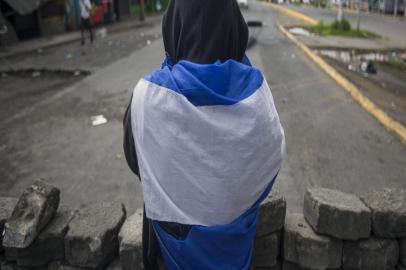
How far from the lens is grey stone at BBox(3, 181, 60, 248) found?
243cm

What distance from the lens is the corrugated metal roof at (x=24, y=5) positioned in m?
14.2

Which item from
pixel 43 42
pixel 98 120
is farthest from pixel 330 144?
pixel 43 42

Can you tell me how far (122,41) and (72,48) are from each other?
2256 mm

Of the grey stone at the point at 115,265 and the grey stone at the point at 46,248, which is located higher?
the grey stone at the point at 46,248

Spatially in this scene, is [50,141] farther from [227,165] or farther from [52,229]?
[227,165]

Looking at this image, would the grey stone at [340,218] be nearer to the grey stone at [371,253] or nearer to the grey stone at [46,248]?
the grey stone at [371,253]

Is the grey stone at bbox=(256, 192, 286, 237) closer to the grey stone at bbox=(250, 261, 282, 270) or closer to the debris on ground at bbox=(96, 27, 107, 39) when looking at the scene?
the grey stone at bbox=(250, 261, 282, 270)

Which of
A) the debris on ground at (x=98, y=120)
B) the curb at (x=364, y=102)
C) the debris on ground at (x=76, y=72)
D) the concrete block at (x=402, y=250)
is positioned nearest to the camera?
the concrete block at (x=402, y=250)

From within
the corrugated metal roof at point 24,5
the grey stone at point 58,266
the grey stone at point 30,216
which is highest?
the corrugated metal roof at point 24,5

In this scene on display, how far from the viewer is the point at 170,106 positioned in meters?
1.49

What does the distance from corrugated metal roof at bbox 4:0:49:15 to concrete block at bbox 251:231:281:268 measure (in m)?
14.2

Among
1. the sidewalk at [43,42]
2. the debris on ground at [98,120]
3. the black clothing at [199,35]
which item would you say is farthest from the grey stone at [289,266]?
the sidewalk at [43,42]

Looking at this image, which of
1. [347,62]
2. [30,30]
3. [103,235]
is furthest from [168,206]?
[30,30]

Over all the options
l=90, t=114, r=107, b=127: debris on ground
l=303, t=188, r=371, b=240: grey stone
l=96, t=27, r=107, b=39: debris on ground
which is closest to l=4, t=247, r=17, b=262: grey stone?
l=303, t=188, r=371, b=240: grey stone
